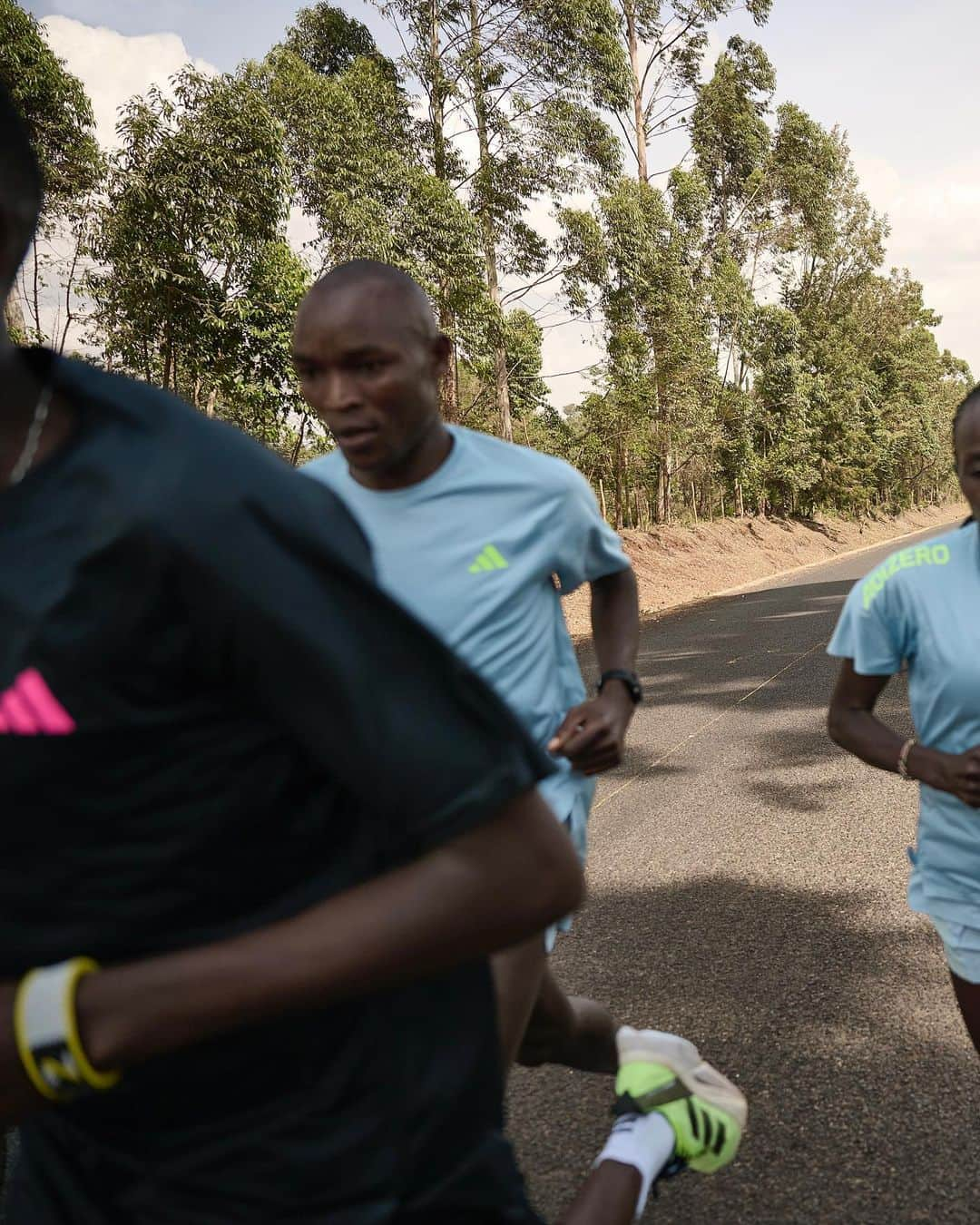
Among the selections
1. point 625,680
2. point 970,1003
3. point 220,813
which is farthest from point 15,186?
point 970,1003

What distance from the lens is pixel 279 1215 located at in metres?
0.94

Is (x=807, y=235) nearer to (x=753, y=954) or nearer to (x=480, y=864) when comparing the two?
(x=753, y=954)

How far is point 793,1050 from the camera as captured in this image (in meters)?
3.33

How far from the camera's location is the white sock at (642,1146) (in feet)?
6.64

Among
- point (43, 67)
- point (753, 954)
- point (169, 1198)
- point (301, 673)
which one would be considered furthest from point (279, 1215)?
point (43, 67)

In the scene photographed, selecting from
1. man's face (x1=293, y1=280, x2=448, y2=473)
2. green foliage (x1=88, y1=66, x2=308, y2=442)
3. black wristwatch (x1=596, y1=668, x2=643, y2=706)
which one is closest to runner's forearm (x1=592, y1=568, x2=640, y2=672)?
black wristwatch (x1=596, y1=668, x2=643, y2=706)

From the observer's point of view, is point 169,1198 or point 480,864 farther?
point 169,1198

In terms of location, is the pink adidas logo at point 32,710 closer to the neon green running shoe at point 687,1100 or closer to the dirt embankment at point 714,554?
the neon green running shoe at point 687,1100

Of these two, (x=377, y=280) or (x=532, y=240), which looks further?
(x=532, y=240)

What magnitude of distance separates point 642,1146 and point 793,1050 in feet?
4.80

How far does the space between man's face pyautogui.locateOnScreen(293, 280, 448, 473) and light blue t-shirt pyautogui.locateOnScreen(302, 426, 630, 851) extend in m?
0.09

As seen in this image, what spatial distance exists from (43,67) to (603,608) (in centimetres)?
1250

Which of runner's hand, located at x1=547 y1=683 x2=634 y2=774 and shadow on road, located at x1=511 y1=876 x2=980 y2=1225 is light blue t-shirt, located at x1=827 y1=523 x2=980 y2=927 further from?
shadow on road, located at x1=511 y1=876 x2=980 y2=1225

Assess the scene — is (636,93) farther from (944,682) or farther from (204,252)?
(944,682)
